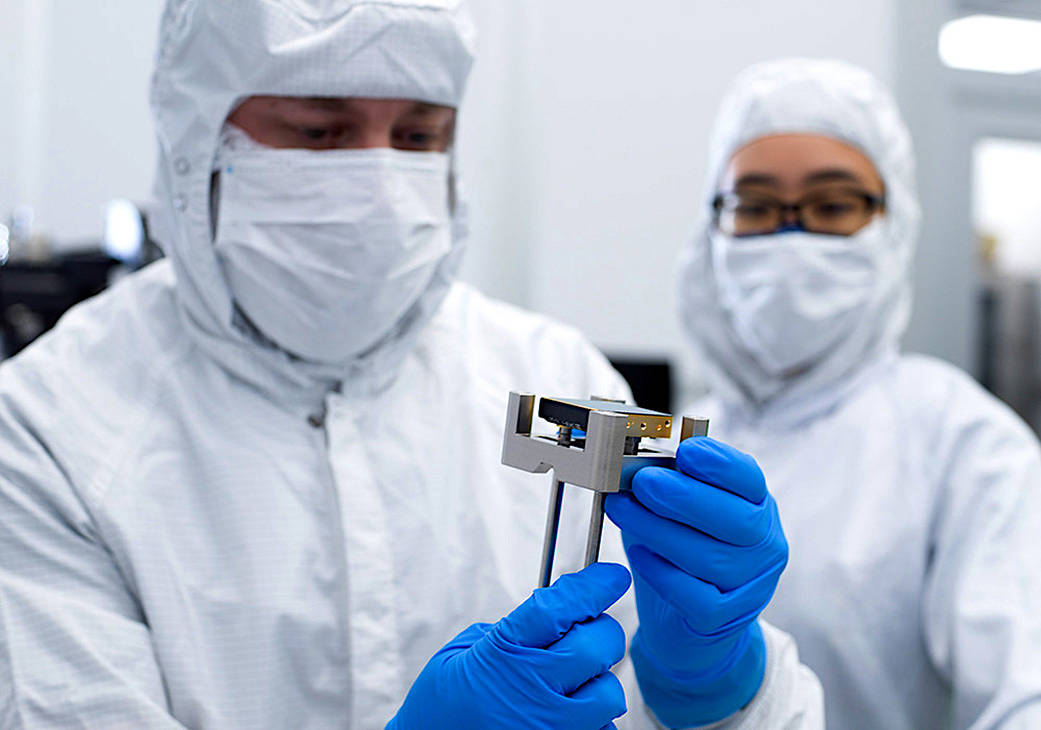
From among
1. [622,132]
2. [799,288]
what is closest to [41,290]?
[622,132]

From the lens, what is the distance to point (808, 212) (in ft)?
4.84

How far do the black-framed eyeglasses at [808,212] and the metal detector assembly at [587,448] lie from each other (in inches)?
33.7

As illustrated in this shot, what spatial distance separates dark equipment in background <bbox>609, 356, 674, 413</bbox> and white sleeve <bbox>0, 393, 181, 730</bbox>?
1.80 meters

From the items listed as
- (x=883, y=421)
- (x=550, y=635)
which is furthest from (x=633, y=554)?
(x=883, y=421)

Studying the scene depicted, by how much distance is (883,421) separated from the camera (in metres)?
1.45

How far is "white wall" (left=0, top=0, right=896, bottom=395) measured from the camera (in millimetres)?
2719

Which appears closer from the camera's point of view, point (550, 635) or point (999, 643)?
point (550, 635)

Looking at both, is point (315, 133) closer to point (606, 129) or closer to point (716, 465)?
point (716, 465)

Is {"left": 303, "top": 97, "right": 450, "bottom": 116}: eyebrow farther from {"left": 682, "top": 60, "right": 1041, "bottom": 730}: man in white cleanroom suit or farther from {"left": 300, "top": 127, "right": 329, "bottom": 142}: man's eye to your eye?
{"left": 682, "top": 60, "right": 1041, "bottom": 730}: man in white cleanroom suit

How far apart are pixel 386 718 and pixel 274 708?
0.38 ft

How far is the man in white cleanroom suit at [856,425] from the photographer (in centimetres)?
121

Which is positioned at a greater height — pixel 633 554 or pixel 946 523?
pixel 633 554

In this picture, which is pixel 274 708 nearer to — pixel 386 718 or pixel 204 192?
pixel 386 718

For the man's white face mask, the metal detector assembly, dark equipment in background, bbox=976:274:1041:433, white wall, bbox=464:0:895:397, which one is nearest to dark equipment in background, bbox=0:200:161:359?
white wall, bbox=464:0:895:397
